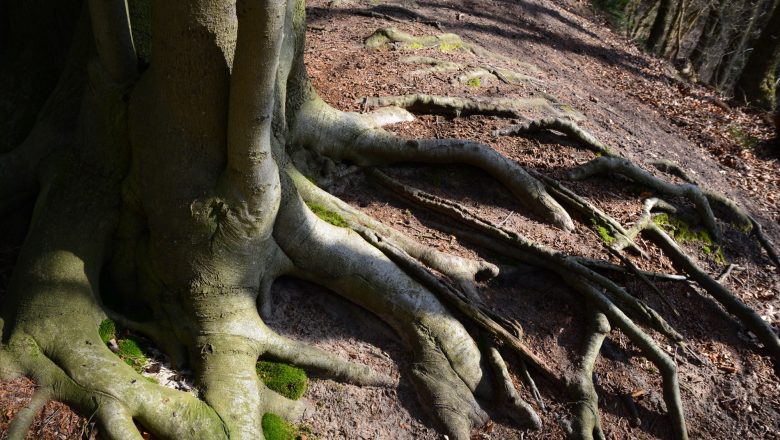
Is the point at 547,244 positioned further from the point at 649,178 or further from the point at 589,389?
the point at 649,178

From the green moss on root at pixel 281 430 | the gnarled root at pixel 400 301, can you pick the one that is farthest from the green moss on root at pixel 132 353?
the gnarled root at pixel 400 301

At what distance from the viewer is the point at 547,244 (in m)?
5.52

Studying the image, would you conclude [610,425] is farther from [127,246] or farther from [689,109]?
[689,109]

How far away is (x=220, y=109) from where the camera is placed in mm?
3594

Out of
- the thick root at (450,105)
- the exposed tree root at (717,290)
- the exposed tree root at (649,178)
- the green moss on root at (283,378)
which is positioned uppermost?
the thick root at (450,105)

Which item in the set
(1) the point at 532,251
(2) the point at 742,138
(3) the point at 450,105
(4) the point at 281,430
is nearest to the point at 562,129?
(3) the point at 450,105

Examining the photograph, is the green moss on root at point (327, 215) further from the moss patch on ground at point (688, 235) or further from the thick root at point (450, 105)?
the moss patch on ground at point (688, 235)

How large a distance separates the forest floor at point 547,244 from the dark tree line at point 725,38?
9.77 ft

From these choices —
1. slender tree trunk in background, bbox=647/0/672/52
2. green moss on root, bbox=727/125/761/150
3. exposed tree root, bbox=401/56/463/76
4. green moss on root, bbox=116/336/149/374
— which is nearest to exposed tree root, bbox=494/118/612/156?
exposed tree root, bbox=401/56/463/76

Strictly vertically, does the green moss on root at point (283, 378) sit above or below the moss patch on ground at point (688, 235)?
below

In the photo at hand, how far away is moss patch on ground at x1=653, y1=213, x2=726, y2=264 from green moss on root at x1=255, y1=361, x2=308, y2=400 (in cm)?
443

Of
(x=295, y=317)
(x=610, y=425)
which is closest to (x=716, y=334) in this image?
(x=610, y=425)

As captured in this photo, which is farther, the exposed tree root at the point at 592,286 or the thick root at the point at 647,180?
A: the thick root at the point at 647,180

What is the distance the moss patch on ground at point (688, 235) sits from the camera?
647 cm
